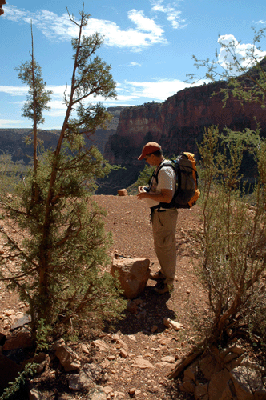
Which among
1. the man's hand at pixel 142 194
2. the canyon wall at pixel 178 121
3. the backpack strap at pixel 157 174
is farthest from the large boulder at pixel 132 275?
the canyon wall at pixel 178 121

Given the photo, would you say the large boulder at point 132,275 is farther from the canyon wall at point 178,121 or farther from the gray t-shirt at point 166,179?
the canyon wall at point 178,121

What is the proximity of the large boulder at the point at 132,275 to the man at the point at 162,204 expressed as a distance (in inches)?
9.9

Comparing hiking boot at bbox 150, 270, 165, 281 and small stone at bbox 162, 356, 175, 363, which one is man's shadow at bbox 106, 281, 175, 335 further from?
small stone at bbox 162, 356, 175, 363

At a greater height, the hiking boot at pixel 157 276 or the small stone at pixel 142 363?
the hiking boot at pixel 157 276

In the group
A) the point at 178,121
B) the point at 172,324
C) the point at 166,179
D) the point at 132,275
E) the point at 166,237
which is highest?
the point at 178,121

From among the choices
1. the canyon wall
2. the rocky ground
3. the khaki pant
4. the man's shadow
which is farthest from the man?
the canyon wall

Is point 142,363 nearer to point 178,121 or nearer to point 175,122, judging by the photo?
point 178,121

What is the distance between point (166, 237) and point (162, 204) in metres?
0.49

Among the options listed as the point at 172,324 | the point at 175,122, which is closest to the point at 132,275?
the point at 172,324

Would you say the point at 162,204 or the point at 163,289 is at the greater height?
the point at 162,204

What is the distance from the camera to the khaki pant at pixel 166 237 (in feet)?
12.8

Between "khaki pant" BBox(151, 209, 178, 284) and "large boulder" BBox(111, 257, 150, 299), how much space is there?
32 cm

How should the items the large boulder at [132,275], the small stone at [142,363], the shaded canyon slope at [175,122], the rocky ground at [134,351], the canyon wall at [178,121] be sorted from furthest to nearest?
the canyon wall at [178,121]
the shaded canyon slope at [175,122]
the large boulder at [132,275]
the small stone at [142,363]
the rocky ground at [134,351]

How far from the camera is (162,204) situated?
3785 millimetres
